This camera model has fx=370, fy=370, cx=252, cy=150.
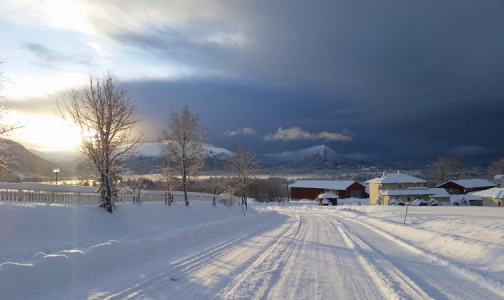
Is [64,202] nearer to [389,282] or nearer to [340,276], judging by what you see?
[340,276]

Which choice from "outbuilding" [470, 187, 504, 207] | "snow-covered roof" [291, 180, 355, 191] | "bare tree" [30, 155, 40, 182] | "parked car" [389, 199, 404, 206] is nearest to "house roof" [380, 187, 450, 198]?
"parked car" [389, 199, 404, 206]

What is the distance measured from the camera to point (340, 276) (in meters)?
9.67

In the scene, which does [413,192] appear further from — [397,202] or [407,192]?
[397,202]

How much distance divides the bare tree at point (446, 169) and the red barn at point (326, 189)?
24.5 meters

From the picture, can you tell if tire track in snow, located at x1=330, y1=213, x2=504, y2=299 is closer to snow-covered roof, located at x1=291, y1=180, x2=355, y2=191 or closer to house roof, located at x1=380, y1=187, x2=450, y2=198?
house roof, located at x1=380, y1=187, x2=450, y2=198

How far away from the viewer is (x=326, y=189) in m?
113

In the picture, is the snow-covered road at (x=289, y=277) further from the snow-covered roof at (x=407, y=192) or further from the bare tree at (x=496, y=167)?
the bare tree at (x=496, y=167)

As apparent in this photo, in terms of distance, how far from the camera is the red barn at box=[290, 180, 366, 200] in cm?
11194

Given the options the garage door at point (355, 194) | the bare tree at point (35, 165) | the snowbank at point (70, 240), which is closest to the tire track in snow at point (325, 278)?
the snowbank at point (70, 240)

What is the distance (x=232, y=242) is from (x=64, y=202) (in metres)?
8.36

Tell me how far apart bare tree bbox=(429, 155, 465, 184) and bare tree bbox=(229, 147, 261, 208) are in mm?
79733

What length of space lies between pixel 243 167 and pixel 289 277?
49.0 meters

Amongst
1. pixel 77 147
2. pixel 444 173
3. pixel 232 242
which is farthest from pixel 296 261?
pixel 444 173

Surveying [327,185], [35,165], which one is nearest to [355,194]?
[327,185]
